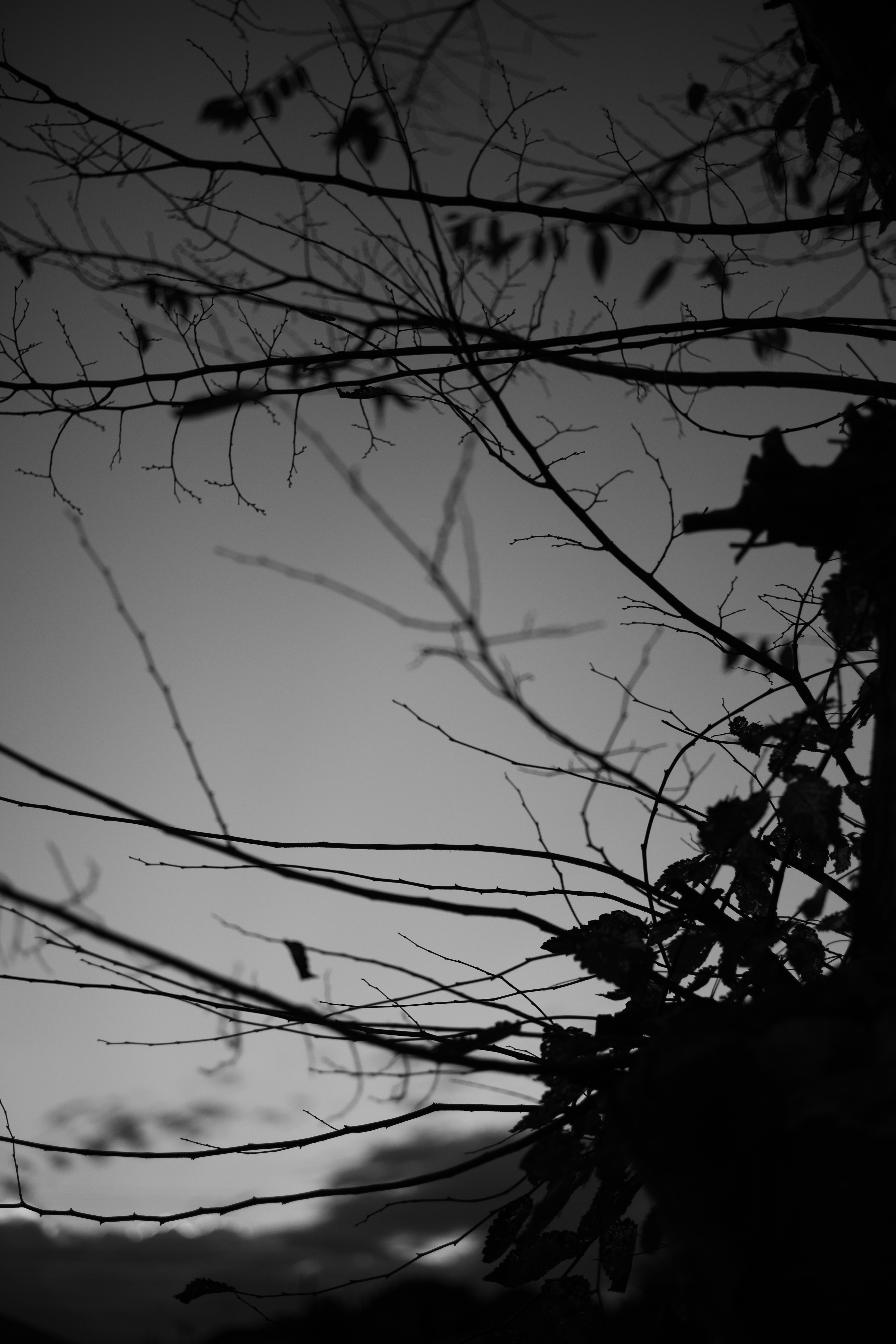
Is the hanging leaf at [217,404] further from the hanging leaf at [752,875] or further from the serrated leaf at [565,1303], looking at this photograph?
the serrated leaf at [565,1303]

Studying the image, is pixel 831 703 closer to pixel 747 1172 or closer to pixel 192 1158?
pixel 747 1172

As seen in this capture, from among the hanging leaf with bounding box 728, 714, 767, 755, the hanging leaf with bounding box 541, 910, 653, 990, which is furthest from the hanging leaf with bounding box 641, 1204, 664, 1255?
→ the hanging leaf with bounding box 728, 714, 767, 755

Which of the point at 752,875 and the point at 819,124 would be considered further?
the point at 819,124

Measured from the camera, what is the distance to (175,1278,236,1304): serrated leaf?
1867 millimetres

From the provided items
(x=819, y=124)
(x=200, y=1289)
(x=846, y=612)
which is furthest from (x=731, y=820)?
(x=819, y=124)

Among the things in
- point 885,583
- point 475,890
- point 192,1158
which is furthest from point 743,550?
point 192,1158

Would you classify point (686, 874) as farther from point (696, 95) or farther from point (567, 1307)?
point (696, 95)

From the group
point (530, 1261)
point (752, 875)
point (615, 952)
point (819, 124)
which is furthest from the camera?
point (819, 124)

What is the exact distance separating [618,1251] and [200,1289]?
0.97 m

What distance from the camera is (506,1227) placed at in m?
1.89

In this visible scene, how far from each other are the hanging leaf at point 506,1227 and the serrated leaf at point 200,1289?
59 centimetres

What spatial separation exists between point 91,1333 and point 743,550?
4423 centimetres

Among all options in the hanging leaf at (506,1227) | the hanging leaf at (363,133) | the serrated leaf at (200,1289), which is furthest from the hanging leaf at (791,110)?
the serrated leaf at (200,1289)

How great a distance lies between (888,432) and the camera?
1.58 meters
